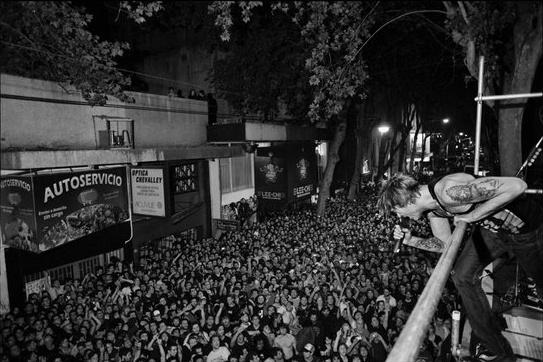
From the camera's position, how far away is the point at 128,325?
8531 millimetres

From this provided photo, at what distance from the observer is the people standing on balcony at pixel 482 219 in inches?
117

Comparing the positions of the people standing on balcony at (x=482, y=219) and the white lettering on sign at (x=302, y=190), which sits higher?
the people standing on balcony at (x=482, y=219)

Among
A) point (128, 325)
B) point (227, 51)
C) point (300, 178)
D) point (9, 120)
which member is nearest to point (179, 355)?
point (128, 325)

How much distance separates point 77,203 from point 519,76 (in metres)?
11.4

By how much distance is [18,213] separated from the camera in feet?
Result: 31.7

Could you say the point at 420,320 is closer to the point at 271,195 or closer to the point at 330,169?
the point at 330,169

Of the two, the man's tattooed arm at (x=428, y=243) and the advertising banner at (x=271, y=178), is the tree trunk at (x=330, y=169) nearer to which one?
the advertising banner at (x=271, y=178)

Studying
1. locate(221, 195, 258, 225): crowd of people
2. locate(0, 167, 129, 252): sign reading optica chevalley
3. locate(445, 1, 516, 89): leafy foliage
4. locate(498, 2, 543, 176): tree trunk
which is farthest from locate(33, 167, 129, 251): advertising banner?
locate(498, 2, 543, 176): tree trunk

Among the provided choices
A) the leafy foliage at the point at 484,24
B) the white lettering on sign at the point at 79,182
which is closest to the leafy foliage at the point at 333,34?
the leafy foliage at the point at 484,24

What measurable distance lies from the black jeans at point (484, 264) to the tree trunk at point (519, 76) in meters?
3.35

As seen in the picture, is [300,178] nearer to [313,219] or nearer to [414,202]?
[313,219]

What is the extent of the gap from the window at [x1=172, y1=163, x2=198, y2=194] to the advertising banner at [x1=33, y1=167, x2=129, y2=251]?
147 inches

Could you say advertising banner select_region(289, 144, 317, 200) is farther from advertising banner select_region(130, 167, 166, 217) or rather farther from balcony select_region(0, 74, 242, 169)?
advertising banner select_region(130, 167, 166, 217)

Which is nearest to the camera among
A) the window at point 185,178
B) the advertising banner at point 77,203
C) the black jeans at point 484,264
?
the black jeans at point 484,264
